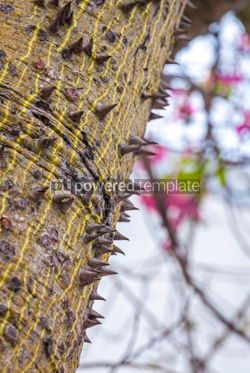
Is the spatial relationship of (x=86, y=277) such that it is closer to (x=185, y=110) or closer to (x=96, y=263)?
(x=96, y=263)

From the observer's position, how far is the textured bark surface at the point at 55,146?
0.75 meters

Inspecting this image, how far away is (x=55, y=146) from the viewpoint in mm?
853

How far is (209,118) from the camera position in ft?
8.98

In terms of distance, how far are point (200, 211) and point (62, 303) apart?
8.85ft

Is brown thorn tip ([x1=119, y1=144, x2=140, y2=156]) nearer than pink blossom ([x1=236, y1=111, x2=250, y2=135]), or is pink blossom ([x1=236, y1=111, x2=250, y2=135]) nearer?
Result: brown thorn tip ([x1=119, y1=144, x2=140, y2=156])

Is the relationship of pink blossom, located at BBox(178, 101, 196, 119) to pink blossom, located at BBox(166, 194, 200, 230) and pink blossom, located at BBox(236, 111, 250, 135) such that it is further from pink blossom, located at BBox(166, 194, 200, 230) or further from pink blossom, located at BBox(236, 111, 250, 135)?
pink blossom, located at BBox(166, 194, 200, 230)

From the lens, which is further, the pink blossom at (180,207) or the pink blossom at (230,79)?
the pink blossom at (230,79)

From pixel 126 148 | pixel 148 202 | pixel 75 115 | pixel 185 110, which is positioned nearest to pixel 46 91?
pixel 75 115

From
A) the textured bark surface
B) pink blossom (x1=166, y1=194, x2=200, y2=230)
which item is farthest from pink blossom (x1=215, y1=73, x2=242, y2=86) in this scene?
the textured bark surface

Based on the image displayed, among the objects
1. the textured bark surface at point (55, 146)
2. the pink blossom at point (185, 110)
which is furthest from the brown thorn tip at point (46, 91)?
the pink blossom at point (185, 110)

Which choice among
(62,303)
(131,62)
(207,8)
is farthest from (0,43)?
(207,8)

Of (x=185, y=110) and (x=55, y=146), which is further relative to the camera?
(x=185, y=110)

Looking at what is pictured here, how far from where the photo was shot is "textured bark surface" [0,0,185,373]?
750 mm

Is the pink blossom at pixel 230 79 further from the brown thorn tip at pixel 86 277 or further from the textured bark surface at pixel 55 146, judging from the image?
the brown thorn tip at pixel 86 277
